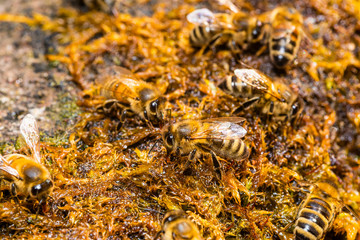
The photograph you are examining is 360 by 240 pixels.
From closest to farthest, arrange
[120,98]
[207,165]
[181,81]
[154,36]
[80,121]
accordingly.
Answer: [207,165] < [120,98] < [80,121] < [181,81] < [154,36]

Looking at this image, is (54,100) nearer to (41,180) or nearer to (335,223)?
(41,180)

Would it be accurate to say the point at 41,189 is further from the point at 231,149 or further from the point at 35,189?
the point at 231,149

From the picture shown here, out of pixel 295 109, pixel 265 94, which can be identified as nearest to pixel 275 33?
pixel 265 94

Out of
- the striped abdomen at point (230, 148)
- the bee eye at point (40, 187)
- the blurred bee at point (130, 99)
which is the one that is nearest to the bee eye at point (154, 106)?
the blurred bee at point (130, 99)

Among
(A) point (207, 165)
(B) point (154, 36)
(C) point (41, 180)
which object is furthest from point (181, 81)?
(C) point (41, 180)

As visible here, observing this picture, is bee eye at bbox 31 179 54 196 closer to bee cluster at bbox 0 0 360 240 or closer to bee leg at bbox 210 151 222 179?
bee cluster at bbox 0 0 360 240

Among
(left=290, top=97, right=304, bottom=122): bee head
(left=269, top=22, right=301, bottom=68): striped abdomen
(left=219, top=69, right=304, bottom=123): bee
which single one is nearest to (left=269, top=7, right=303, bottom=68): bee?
(left=269, top=22, right=301, bottom=68): striped abdomen
